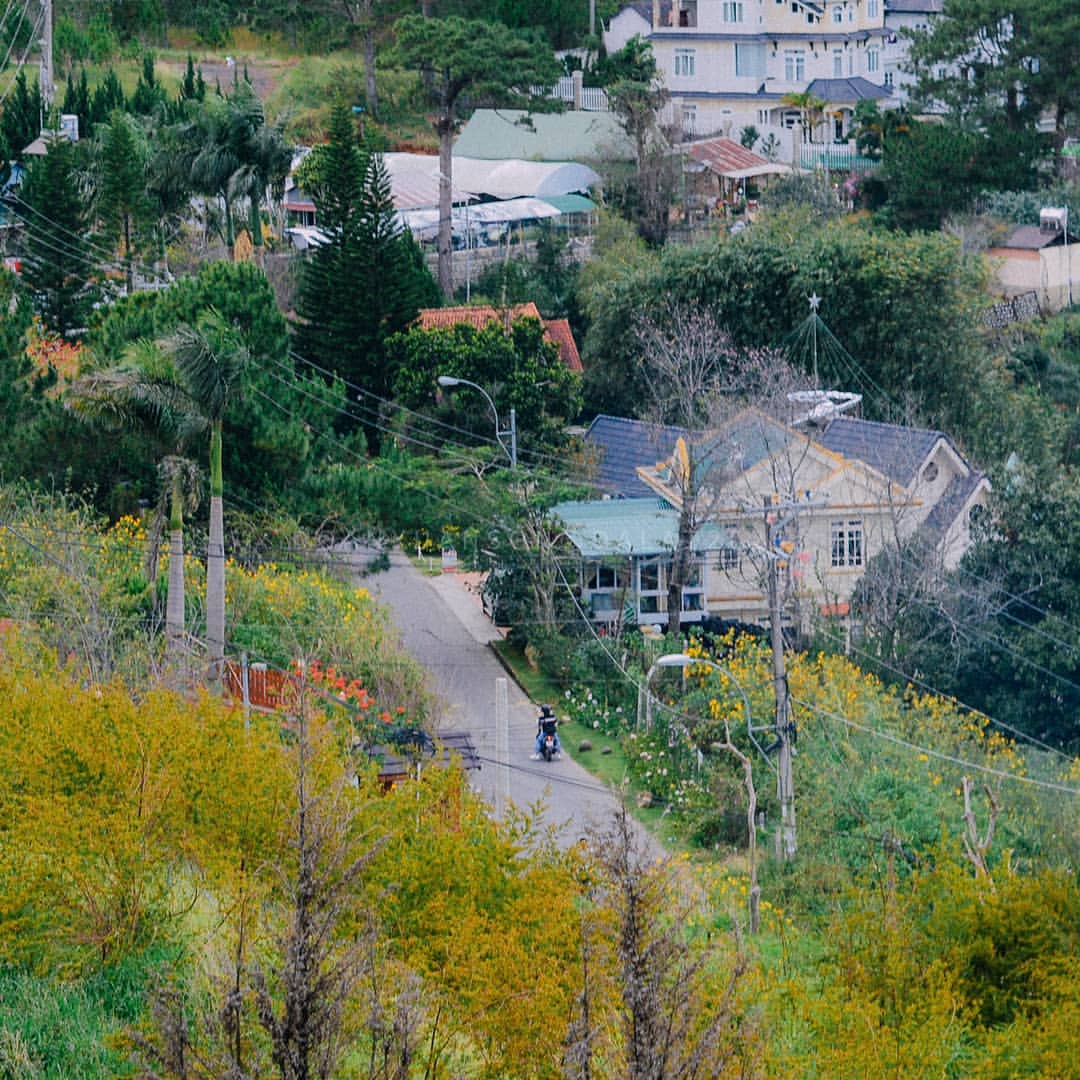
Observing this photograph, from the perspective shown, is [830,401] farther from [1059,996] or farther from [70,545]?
[1059,996]

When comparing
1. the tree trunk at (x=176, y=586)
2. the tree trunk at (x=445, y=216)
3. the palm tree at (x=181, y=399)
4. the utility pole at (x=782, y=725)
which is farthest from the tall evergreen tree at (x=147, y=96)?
the utility pole at (x=782, y=725)

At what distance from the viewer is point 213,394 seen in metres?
25.2

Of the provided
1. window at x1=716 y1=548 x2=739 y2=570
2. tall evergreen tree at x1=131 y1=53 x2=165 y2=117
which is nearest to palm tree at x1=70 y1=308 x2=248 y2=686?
window at x1=716 y1=548 x2=739 y2=570

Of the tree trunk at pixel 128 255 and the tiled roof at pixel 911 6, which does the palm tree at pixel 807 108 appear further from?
the tree trunk at pixel 128 255

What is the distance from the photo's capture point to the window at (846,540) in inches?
1387

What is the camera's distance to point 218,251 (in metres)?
46.2

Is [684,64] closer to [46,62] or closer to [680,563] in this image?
[46,62]

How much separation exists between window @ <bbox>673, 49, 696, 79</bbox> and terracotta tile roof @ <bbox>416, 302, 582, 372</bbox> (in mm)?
22163

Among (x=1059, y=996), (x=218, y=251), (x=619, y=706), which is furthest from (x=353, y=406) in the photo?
(x=1059, y=996)

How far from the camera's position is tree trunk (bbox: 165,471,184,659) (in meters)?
24.1

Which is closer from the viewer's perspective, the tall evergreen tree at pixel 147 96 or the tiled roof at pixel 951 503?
the tiled roof at pixel 951 503

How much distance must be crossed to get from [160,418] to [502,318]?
613 inches

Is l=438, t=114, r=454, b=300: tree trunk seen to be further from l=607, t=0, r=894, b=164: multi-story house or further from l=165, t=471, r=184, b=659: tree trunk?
l=165, t=471, r=184, b=659: tree trunk

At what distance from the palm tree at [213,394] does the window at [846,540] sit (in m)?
13.1
